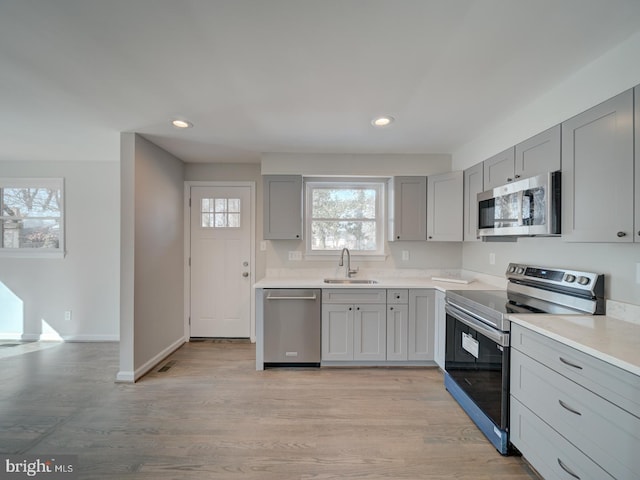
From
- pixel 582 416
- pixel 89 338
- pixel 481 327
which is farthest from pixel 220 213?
pixel 582 416

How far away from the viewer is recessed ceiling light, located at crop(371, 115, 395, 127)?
2.17 m

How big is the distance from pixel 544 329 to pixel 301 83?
1.98 metres

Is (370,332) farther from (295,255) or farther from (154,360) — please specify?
(154,360)

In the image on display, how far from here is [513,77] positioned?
165 centimetres

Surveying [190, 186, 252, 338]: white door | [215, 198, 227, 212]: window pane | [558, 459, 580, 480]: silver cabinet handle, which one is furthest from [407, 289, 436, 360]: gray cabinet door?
[215, 198, 227, 212]: window pane

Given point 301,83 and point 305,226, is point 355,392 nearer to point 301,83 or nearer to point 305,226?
point 305,226

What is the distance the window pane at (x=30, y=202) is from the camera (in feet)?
11.4

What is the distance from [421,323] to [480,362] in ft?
2.81

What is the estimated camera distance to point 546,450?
1362 millimetres

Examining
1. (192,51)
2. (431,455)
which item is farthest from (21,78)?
(431,455)

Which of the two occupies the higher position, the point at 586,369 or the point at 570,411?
the point at 586,369

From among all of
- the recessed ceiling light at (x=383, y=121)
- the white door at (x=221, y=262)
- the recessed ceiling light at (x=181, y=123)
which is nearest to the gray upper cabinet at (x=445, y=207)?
the recessed ceiling light at (x=383, y=121)

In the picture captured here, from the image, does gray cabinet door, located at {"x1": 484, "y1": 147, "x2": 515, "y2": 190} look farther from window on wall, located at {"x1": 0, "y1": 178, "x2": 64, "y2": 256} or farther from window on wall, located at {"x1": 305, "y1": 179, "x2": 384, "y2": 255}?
window on wall, located at {"x1": 0, "y1": 178, "x2": 64, "y2": 256}

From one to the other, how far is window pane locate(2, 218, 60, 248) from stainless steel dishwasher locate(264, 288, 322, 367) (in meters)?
3.13
